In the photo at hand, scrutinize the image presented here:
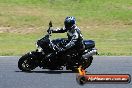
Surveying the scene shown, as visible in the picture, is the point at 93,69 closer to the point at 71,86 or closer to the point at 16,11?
the point at 71,86

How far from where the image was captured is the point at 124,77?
8.45 meters

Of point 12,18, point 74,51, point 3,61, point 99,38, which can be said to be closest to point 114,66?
point 74,51

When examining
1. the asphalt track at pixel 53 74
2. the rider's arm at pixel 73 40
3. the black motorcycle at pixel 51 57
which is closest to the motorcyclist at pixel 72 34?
the rider's arm at pixel 73 40

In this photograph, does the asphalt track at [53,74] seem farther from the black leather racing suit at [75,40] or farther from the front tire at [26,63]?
the black leather racing suit at [75,40]

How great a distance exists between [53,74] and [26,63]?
87cm

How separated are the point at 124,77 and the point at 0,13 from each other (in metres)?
32.8

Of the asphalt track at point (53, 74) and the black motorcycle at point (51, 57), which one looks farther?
the black motorcycle at point (51, 57)

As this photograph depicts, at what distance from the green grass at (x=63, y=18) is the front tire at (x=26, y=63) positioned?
847 cm

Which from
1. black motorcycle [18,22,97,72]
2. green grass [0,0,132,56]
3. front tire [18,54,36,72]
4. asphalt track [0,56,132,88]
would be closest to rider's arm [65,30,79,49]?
black motorcycle [18,22,97,72]

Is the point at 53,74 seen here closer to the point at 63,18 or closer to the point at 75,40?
the point at 75,40

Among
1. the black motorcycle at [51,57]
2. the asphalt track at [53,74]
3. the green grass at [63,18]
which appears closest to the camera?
the asphalt track at [53,74]

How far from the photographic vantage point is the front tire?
1633 cm

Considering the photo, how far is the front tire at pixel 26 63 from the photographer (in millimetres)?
16328

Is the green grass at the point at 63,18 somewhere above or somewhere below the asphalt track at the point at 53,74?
below
